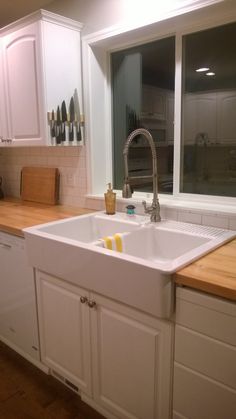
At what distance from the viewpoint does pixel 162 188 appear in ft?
6.76

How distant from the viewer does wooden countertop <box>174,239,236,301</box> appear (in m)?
0.99

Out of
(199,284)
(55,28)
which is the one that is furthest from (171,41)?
(199,284)

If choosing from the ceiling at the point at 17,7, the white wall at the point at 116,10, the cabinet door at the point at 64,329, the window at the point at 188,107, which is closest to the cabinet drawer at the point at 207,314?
the cabinet door at the point at 64,329

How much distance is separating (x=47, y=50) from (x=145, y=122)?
2.45ft

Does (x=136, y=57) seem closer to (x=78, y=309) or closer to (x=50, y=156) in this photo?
(x=50, y=156)

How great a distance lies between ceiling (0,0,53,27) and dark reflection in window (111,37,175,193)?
0.67m

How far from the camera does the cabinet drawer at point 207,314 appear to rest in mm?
992

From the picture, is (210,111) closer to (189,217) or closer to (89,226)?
(189,217)

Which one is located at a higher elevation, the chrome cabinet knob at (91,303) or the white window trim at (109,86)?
the white window trim at (109,86)

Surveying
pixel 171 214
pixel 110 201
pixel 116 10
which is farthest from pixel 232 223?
pixel 116 10

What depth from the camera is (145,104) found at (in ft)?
6.75

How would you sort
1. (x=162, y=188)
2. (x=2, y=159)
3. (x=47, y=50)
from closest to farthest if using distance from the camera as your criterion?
(x=47, y=50)
(x=162, y=188)
(x=2, y=159)

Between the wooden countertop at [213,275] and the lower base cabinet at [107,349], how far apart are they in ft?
0.71

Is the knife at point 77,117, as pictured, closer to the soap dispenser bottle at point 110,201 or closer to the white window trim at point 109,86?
the white window trim at point 109,86
